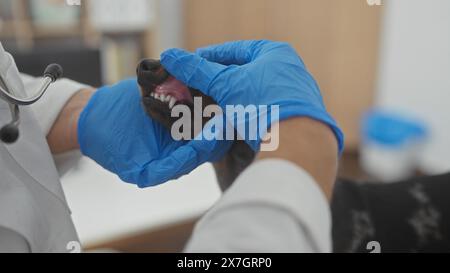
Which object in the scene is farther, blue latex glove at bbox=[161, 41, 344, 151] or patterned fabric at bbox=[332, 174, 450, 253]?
patterned fabric at bbox=[332, 174, 450, 253]

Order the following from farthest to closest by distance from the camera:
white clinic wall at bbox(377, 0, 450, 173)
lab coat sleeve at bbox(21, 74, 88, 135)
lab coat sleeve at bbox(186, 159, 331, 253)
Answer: white clinic wall at bbox(377, 0, 450, 173), lab coat sleeve at bbox(21, 74, 88, 135), lab coat sleeve at bbox(186, 159, 331, 253)

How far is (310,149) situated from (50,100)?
383 mm

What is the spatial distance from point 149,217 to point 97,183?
0.27m

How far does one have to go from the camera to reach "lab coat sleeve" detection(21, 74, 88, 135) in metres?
0.52

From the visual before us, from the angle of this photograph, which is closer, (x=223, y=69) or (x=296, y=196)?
(x=296, y=196)

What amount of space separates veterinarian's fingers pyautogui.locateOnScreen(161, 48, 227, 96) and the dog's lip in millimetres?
11

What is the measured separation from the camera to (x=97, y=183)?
2.08 feet

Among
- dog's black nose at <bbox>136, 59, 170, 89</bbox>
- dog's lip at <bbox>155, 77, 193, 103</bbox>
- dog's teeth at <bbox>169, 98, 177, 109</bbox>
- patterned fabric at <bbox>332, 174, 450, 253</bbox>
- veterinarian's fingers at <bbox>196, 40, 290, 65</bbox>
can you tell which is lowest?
patterned fabric at <bbox>332, 174, 450, 253</bbox>

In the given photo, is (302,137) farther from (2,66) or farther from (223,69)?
(2,66)

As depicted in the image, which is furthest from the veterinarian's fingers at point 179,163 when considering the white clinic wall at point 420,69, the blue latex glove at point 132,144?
the white clinic wall at point 420,69

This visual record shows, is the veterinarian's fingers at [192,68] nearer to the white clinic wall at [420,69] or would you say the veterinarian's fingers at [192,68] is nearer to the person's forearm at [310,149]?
the person's forearm at [310,149]

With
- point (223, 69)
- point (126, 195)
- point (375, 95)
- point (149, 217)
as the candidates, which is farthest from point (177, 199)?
point (375, 95)

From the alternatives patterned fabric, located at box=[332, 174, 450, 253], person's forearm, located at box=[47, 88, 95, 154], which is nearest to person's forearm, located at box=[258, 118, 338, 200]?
person's forearm, located at box=[47, 88, 95, 154]

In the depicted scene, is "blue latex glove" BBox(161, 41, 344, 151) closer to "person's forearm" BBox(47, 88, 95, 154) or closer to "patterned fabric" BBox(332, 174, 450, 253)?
"person's forearm" BBox(47, 88, 95, 154)
